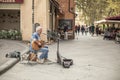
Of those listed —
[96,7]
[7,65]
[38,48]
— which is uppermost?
[96,7]

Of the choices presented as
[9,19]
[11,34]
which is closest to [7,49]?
[11,34]

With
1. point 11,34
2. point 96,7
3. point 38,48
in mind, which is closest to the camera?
point 38,48

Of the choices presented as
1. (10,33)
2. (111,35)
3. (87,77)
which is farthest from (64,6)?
(87,77)

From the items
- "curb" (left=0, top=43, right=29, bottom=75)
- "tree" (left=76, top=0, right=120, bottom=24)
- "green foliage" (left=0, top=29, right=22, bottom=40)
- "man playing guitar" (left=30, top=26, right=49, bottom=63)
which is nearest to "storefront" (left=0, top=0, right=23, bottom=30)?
"green foliage" (left=0, top=29, right=22, bottom=40)

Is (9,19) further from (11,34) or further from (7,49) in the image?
(7,49)

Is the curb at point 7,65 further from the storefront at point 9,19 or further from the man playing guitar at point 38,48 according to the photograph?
the storefront at point 9,19

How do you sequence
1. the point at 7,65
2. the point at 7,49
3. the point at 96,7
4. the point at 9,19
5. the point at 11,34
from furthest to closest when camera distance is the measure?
1. the point at 96,7
2. the point at 9,19
3. the point at 11,34
4. the point at 7,49
5. the point at 7,65

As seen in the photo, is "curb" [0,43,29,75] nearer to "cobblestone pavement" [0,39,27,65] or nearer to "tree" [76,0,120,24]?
"cobblestone pavement" [0,39,27,65]

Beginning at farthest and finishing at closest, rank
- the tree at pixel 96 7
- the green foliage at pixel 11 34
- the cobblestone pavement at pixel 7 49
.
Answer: the tree at pixel 96 7
the green foliage at pixel 11 34
the cobblestone pavement at pixel 7 49

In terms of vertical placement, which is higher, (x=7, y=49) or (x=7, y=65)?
(x=7, y=65)

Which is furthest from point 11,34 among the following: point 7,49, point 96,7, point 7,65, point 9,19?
point 96,7

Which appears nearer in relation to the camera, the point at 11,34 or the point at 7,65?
the point at 7,65

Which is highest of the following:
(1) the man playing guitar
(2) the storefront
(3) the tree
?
(3) the tree

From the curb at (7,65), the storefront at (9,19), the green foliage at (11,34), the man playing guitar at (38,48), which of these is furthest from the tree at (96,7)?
the curb at (7,65)
